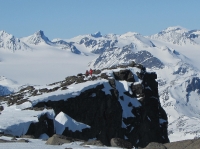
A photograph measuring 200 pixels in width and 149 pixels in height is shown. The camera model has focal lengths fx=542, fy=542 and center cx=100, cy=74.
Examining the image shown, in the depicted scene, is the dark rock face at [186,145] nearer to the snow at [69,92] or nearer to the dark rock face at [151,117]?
the snow at [69,92]

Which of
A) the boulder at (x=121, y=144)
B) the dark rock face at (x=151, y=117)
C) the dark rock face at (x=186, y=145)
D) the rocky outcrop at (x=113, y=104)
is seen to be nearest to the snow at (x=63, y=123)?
the rocky outcrop at (x=113, y=104)

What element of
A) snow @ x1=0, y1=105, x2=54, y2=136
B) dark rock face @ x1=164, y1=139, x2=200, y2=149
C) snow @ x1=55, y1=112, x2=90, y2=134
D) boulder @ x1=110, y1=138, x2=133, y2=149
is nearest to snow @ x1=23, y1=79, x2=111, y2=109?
snow @ x1=0, y1=105, x2=54, y2=136

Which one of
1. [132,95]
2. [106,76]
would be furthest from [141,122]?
[106,76]

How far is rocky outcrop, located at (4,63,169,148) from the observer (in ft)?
213

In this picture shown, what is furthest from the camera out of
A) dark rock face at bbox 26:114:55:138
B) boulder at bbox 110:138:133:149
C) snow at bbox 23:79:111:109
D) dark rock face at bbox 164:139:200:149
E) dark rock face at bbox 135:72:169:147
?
dark rock face at bbox 135:72:169:147

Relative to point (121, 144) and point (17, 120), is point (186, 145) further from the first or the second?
point (17, 120)

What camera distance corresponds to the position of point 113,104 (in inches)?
2894

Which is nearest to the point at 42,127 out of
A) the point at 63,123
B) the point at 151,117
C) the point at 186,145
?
the point at 63,123

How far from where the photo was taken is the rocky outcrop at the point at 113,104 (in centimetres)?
6500

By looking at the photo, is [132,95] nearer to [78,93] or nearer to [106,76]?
[106,76]

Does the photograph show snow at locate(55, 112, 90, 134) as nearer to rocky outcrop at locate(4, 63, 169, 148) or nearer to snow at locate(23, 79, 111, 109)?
rocky outcrop at locate(4, 63, 169, 148)

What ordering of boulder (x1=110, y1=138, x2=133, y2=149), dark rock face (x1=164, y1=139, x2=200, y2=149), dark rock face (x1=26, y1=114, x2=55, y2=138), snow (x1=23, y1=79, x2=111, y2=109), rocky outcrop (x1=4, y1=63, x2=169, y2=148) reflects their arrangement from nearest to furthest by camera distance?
1. dark rock face (x1=164, y1=139, x2=200, y2=149)
2. boulder (x1=110, y1=138, x2=133, y2=149)
3. dark rock face (x1=26, y1=114, x2=55, y2=138)
4. snow (x1=23, y1=79, x2=111, y2=109)
5. rocky outcrop (x1=4, y1=63, x2=169, y2=148)

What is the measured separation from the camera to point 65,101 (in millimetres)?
63844

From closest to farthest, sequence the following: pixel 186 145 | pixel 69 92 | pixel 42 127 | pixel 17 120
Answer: pixel 186 145, pixel 17 120, pixel 42 127, pixel 69 92
